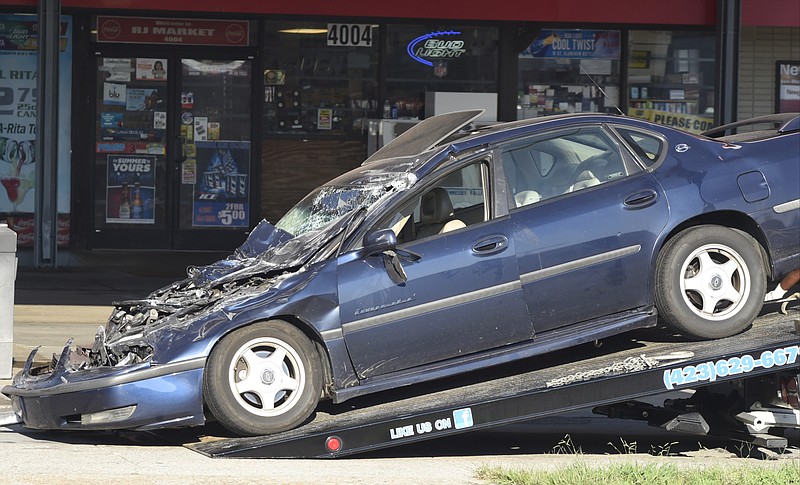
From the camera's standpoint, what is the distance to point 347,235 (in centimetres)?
680

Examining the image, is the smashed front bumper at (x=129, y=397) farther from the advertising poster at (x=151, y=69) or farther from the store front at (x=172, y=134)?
the advertising poster at (x=151, y=69)

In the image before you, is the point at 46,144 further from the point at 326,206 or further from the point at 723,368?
the point at 723,368

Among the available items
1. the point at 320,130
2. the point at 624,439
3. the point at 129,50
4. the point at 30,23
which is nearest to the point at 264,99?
the point at 320,130

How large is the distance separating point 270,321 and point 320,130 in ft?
31.0

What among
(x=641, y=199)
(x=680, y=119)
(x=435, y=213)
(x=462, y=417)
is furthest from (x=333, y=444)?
(x=680, y=119)

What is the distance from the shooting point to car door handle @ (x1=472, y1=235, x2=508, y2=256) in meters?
→ 6.79

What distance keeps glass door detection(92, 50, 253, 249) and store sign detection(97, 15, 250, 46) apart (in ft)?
0.76

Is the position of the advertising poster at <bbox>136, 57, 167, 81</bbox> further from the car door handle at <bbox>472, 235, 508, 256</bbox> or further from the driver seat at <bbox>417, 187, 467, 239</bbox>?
the car door handle at <bbox>472, 235, 508, 256</bbox>

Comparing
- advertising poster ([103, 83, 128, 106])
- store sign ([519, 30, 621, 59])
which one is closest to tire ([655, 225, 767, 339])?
store sign ([519, 30, 621, 59])

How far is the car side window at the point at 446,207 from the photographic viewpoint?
23.1ft

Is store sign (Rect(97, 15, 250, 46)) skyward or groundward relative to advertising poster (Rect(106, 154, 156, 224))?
skyward

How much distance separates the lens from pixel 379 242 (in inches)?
261

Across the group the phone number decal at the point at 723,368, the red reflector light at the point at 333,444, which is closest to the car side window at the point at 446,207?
the red reflector light at the point at 333,444

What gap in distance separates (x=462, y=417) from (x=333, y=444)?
2.31 ft
